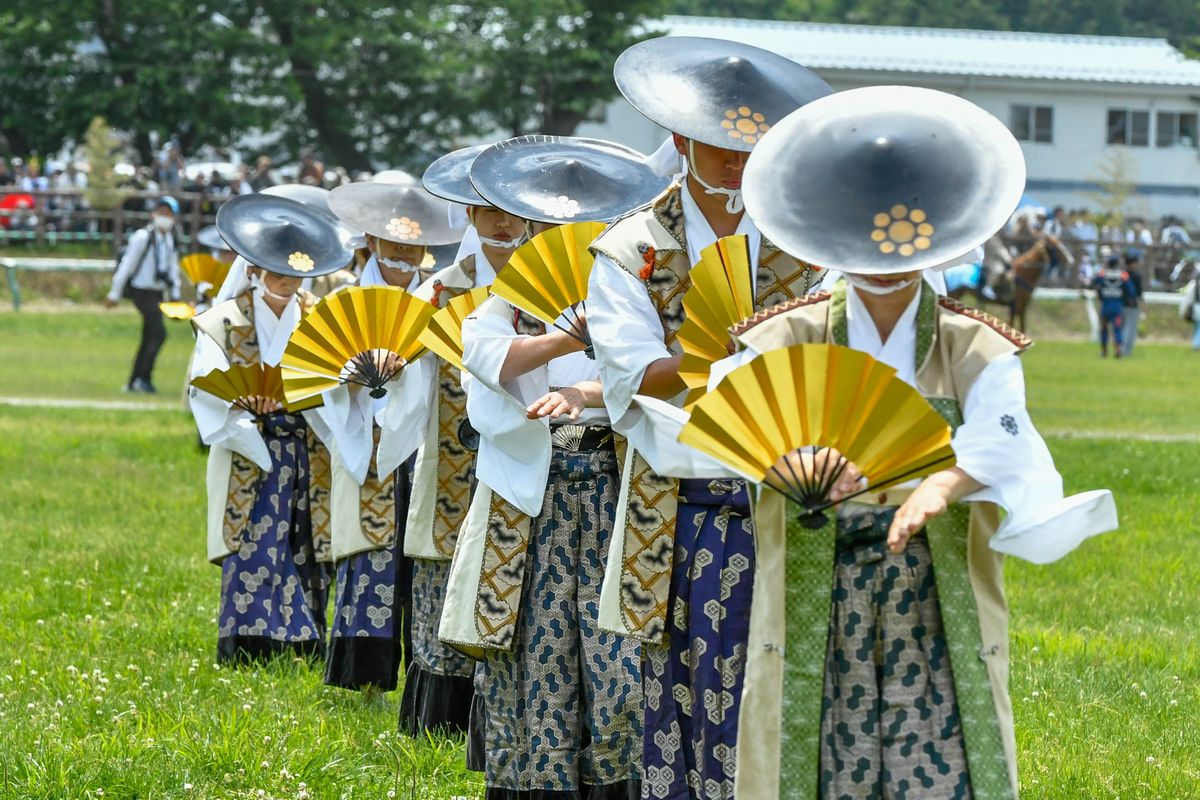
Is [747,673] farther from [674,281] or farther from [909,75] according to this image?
[909,75]

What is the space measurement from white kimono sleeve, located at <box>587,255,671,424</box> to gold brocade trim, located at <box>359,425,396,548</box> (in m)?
2.81

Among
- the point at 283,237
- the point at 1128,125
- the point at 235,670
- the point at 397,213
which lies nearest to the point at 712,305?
the point at 397,213

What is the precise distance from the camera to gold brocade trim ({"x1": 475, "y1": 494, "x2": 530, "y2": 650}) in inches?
212

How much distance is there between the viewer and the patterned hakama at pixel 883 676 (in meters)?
3.83

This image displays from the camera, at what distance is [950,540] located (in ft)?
12.6

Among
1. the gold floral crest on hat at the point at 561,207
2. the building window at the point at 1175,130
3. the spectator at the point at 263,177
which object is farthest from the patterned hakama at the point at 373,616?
the building window at the point at 1175,130

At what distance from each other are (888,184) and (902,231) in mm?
100

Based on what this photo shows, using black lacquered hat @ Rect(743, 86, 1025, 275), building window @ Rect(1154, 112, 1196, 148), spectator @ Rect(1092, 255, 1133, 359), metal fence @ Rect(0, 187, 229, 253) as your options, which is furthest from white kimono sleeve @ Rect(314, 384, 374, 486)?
building window @ Rect(1154, 112, 1196, 148)

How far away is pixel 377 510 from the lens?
7312 millimetres

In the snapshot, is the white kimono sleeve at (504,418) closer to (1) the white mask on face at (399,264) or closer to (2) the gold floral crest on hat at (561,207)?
(2) the gold floral crest on hat at (561,207)

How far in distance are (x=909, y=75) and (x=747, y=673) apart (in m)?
50.7

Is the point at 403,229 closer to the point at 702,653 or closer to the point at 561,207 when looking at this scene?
the point at 561,207

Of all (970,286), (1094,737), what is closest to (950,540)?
(1094,737)

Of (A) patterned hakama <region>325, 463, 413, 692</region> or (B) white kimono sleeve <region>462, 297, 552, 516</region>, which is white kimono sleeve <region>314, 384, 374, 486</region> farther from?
(B) white kimono sleeve <region>462, 297, 552, 516</region>
